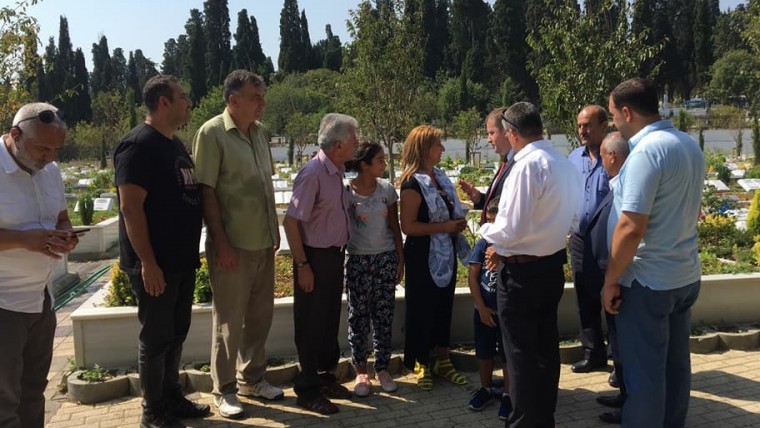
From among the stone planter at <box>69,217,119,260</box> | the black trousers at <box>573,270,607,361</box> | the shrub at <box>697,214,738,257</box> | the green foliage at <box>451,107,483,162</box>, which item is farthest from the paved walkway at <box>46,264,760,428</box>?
the green foliage at <box>451,107,483,162</box>

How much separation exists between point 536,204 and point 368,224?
1321 millimetres

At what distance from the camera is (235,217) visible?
3.69 metres

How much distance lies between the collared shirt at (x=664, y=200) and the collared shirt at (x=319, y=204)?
65.6 inches

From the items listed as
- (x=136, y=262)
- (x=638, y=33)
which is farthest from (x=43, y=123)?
(x=638, y=33)

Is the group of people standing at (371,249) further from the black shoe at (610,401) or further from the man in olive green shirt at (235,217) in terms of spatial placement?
the black shoe at (610,401)

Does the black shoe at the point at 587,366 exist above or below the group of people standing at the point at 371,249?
below

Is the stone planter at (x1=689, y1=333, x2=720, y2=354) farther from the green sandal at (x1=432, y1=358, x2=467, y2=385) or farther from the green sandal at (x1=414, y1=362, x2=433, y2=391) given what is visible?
the green sandal at (x1=414, y1=362, x2=433, y2=391)

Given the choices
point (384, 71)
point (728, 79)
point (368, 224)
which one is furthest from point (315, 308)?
point (728, 79)

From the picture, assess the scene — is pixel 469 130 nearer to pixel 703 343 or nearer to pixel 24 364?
pixel 703 343

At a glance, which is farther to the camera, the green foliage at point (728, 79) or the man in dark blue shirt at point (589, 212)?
the green foliage at point (728, 79)

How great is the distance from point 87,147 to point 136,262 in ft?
127

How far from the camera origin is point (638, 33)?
8.55m

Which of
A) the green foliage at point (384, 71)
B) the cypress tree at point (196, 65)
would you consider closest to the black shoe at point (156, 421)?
the green foliage at point (384, 71)

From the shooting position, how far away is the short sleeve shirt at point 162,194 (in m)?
3.22
